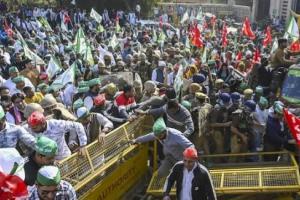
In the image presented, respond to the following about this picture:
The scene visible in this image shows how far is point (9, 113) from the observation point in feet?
27.3

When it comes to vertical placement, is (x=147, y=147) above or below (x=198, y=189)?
below

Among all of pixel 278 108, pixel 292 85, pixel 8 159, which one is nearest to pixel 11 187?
pixel 8 159

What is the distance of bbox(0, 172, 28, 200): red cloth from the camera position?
4160 mm

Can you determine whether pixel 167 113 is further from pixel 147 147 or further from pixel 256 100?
pixel 256 100

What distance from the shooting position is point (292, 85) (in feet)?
28.9

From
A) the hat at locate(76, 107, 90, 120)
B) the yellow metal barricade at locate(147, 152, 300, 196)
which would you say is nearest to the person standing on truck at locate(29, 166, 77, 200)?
the hat at locate(76, 107, 90, 120)

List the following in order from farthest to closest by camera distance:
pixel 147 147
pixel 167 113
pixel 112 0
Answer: pixel 112 0 → pixel 147 147 → pixel 167 113

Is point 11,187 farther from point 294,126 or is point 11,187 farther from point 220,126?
point 220,126

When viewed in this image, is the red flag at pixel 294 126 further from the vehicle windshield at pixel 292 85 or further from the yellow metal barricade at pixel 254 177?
the vehicle windshield at pixel 292 85

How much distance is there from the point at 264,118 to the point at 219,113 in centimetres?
95

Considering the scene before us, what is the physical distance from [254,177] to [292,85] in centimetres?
222

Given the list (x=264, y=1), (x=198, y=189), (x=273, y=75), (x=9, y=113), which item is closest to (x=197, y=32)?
(x=273, y=75)

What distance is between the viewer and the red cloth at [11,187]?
13.6ft

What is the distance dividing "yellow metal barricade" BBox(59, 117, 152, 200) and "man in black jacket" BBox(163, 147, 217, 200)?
4.19 feet
